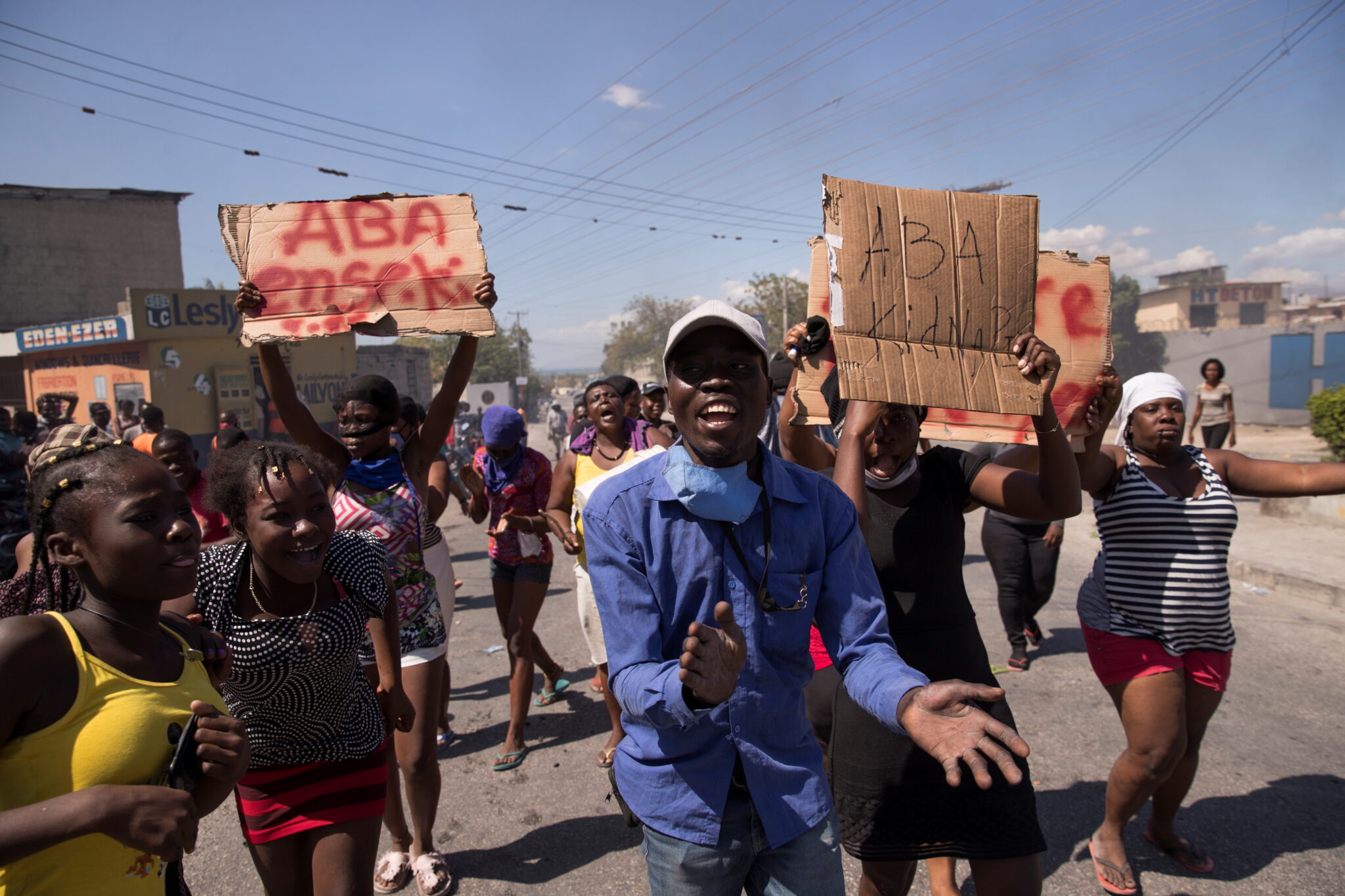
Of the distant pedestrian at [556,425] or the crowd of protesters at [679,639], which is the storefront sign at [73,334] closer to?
the distant pedestrian at [556,425]

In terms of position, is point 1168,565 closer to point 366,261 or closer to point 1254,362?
point 366,261

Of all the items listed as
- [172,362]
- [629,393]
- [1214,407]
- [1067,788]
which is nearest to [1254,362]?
[1214,407]

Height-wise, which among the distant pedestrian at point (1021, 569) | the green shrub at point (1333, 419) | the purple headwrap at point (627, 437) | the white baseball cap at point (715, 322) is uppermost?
the white baseball cap at point (715, 322)

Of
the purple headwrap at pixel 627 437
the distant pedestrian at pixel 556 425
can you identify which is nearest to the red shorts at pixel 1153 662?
the purple headwrap at pixel 627 437

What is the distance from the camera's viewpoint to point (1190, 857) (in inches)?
132

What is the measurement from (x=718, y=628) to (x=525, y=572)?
136 inches

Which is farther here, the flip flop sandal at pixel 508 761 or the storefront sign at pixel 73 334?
the storefront sign at pixel 73 334

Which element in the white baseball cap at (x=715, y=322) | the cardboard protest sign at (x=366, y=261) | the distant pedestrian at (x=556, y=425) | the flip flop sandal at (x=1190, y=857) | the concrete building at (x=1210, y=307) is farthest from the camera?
the concrete building at (x=1210, y=307)

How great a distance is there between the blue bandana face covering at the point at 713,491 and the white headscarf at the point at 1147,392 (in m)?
2.18

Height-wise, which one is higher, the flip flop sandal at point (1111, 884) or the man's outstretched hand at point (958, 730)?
the man's outstretched hand at point (958, 730)

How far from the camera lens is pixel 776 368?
5.04 m

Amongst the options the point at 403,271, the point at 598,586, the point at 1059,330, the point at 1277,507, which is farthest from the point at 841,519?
the point at 1277,507

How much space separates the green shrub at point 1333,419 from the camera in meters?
10.7

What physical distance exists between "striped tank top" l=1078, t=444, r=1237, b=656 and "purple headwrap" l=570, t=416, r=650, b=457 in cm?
268
